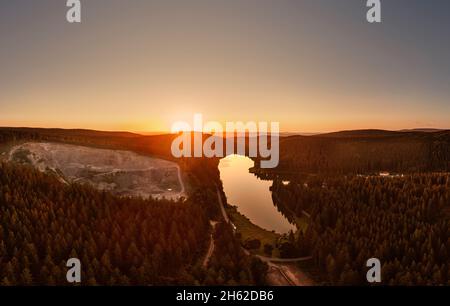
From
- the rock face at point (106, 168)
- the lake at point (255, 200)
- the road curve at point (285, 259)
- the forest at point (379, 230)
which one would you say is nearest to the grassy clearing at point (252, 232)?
the road curve at point (285, 259)

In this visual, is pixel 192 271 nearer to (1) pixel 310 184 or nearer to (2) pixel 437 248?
(2) pixel 437 248

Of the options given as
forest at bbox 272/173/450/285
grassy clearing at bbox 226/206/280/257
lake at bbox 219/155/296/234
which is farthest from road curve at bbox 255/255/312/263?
lake at bbox 219/155/296/234

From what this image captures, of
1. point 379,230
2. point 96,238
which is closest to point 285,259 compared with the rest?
point 379,230

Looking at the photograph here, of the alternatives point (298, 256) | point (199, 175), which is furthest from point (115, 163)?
point (298, 256)

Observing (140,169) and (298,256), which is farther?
(140,169)

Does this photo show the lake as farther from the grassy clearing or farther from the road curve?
the road curve

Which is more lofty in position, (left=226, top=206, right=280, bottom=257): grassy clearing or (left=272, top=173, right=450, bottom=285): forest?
(left=272, top=173, right=450, bottom=285): forest
